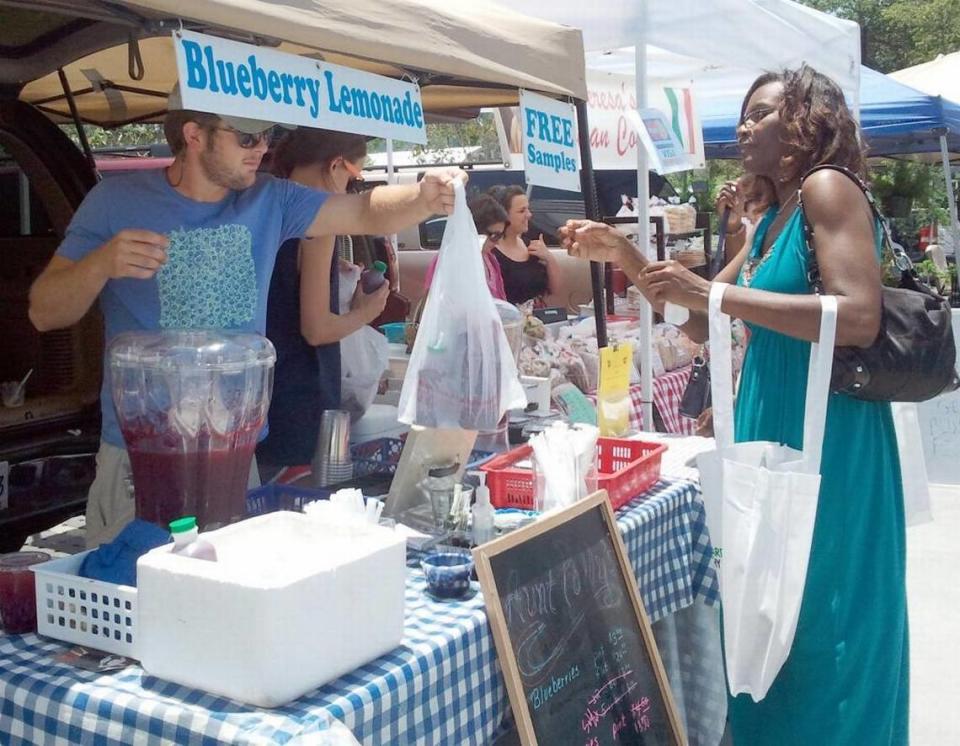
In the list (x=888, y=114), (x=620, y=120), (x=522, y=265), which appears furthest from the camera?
(x=888, y=114)

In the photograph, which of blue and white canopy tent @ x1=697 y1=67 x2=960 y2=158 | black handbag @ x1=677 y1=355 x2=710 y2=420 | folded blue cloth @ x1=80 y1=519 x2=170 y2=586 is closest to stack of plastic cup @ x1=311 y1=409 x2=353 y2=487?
folded blue cloth @ x1=80 y1=519 x2=170 y2=586

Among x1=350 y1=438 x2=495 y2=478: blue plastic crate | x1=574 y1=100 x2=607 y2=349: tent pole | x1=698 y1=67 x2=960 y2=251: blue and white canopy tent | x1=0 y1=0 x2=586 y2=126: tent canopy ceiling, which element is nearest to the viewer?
x1=0 y1=0 x2=586 y2=126: tent canopy ceiling

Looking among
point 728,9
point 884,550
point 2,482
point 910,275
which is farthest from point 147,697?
point 728,9

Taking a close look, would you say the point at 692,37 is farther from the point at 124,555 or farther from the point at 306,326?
the point at 124,555

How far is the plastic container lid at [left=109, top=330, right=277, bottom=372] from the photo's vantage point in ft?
6.48

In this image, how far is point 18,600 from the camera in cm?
170

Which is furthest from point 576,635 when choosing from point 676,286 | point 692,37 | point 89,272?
point 692,37

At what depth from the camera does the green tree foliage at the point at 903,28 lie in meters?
39.8

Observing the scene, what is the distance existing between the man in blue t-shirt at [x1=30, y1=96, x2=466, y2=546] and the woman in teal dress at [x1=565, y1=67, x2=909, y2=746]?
759 mm

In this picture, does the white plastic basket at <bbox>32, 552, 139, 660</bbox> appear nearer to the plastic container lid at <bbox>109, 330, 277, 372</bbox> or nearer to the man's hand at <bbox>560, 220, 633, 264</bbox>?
the plastic container lid at <bbox>109, 330, 277, 372</bbox>

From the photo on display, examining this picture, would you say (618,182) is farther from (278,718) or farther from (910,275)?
(278,718)

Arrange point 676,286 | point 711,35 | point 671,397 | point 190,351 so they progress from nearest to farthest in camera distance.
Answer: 1. point 190,351
2. point 676,286
3. point 711,35
4. point 671,397

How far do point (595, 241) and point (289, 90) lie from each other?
0.92 m

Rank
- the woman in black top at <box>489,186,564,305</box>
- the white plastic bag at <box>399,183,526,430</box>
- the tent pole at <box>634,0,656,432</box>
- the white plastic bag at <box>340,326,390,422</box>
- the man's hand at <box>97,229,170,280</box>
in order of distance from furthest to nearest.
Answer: the woman in black top at <box>489,186,564,305</box> → the tent pole at <box>634,0,656,432</box> → the white plastic bag at <box>340,326,390,422</box> → the white plastic bag at <box>399,183,526,430</box> → the man's hand at <box>97,229,170,280</box>
